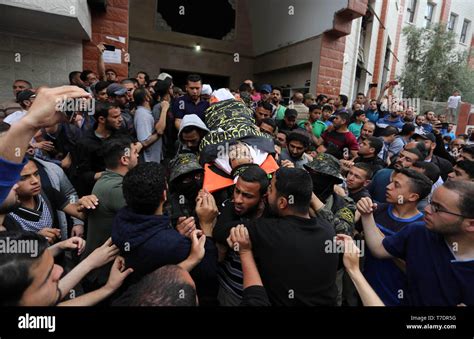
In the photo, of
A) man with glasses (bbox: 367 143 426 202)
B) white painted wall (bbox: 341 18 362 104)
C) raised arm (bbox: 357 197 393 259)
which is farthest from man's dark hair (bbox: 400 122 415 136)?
white painted wall (bbox: 341 18 362 104)

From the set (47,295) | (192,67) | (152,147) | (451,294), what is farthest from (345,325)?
(192,67)

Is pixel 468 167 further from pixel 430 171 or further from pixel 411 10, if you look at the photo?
pixel 411 10

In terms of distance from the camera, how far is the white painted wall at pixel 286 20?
7324 mm

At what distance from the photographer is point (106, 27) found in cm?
496

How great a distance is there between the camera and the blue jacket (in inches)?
53.7

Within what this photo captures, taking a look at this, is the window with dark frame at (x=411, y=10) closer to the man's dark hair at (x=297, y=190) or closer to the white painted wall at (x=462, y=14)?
the white painted wall at (x=462, y=14)

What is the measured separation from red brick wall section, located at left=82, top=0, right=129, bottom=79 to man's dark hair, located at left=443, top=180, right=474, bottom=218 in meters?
5.14

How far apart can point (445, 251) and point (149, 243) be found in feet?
4.58

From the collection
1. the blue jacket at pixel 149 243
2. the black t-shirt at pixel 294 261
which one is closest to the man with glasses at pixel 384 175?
the black t-shirt at pixel 294 261

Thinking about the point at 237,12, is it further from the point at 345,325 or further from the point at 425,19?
the point at 425,19

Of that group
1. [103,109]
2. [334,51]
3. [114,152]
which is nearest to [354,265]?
[114,152]

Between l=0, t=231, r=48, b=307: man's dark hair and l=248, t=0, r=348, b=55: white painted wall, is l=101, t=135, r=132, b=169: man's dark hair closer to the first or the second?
l=0, t=231, r=48, b=307: man's dark hair

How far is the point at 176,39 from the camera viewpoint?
10.1 metres

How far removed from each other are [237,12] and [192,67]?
2.45m
